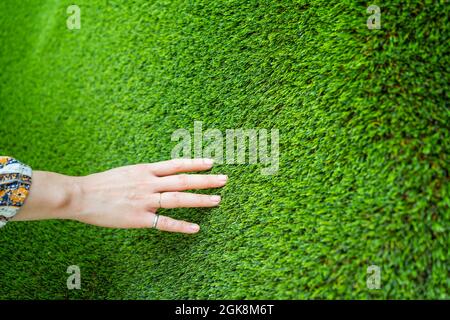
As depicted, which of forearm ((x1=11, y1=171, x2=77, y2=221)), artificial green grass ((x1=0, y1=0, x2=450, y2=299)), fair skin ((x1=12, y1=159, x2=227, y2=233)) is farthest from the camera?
fair skin ((x1=12, y1=159, x2=227, y2=233))

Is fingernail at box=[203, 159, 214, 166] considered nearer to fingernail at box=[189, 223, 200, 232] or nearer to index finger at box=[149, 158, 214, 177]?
index finger at box=[149, 158, 214, 177]

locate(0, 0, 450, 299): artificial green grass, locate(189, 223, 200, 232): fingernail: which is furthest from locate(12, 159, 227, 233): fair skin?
locate(0, 0, 450, 299): artificial green grass

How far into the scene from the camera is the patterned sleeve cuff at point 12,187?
137cm

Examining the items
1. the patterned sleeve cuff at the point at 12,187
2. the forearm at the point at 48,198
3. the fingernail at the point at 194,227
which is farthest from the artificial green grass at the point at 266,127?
the patterned sleeve cuff at the point at 12,187

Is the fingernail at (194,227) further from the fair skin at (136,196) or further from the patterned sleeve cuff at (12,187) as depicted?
the patterned sleeve cuff at (12,187)

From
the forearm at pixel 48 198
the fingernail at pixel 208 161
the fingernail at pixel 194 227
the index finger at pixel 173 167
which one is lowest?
the fingernail at pixel 194 227

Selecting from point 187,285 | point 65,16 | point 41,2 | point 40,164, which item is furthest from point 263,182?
point 41,2

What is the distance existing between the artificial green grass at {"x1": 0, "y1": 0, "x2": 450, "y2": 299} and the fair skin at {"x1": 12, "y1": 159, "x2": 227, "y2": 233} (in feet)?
0.33

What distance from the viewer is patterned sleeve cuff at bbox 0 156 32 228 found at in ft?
4.51

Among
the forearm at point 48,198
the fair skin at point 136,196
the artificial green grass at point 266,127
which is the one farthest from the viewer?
the fair skin at point 136,196

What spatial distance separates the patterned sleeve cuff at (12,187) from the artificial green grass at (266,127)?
53 centimetres

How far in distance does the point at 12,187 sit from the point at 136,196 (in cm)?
43
